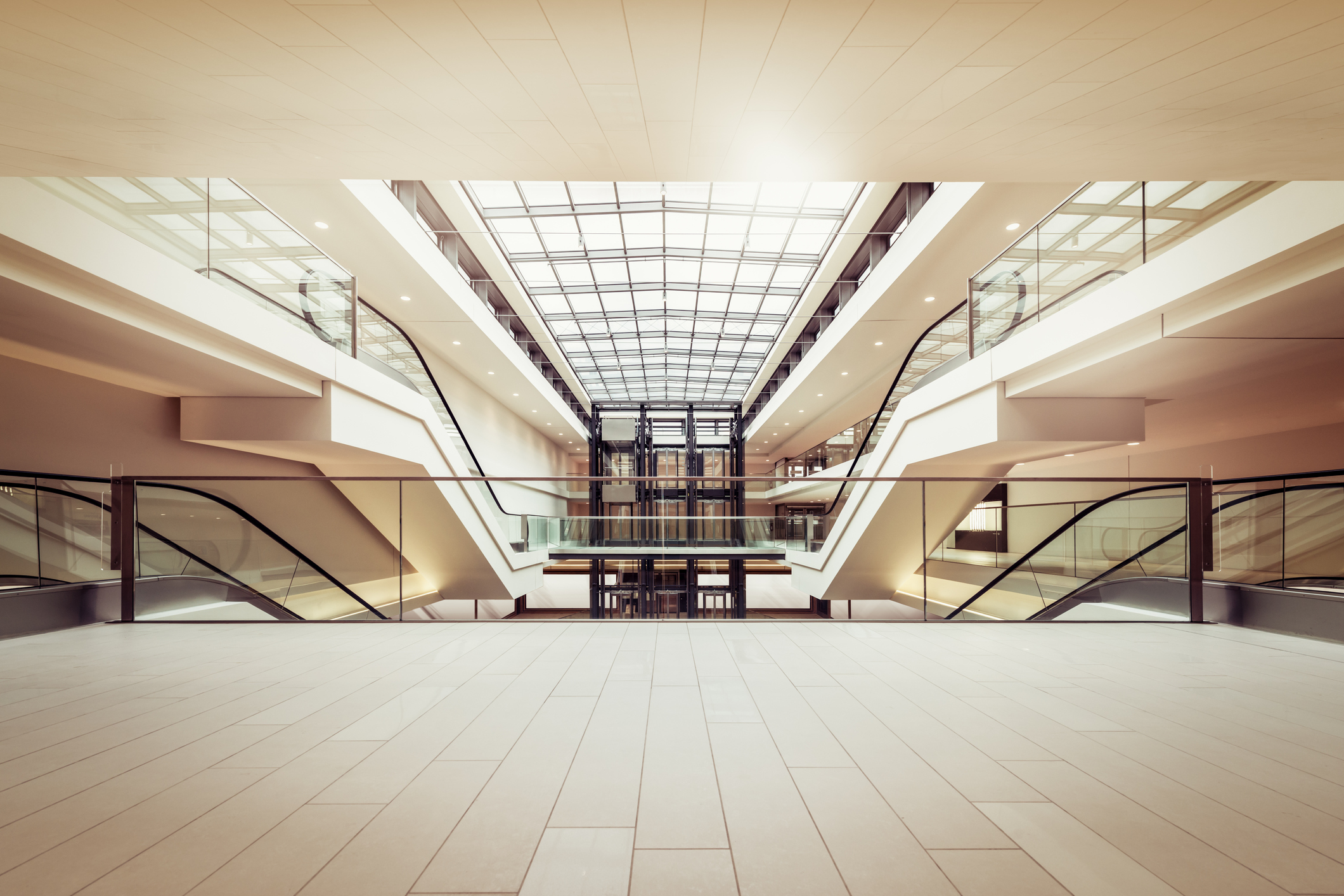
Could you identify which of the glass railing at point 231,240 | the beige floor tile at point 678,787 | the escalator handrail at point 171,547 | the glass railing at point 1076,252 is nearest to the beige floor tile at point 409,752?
the beige floor tile at point 678,787

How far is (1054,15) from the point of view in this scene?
5.74 ft

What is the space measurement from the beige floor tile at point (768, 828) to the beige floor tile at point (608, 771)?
0.97 feet

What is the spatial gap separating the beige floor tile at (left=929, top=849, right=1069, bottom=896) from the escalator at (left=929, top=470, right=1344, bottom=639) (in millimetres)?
4406

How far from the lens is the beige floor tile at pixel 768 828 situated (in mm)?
1456

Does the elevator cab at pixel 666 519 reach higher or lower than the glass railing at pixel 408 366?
lower

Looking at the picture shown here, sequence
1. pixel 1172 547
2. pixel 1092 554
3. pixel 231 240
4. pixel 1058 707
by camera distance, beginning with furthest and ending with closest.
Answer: pixel 1092 554, pixel 1172 547, pixel 231 240, pixel 1058 707

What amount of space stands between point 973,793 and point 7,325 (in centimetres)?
648

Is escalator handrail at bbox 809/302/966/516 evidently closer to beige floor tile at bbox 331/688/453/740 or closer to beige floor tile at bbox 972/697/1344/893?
beige floor tile at bbox 972/697/1344/893

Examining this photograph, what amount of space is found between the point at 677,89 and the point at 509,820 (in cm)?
238


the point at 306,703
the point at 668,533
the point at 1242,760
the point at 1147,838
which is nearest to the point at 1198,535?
the point at 1242,760

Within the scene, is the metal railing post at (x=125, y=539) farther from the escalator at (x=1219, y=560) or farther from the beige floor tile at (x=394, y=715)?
the escalator at (x=1219, y=560)

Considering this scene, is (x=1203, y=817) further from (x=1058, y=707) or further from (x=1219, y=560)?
(x=1219, y=560)

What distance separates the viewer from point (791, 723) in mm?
2508

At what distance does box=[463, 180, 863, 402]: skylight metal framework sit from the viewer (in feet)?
31.4
